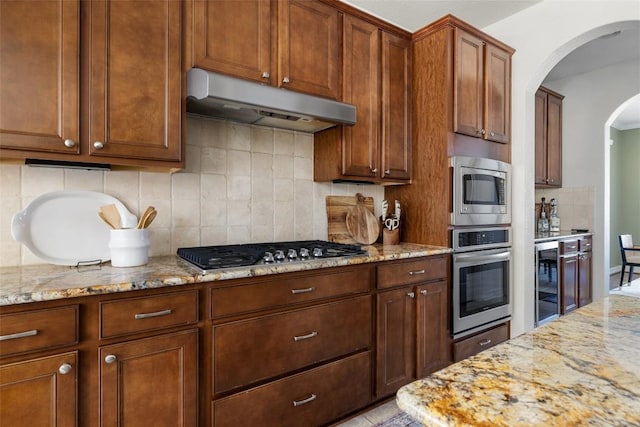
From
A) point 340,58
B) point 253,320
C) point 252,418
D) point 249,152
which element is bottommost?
point 252,418

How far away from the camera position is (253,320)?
1563 millimetres

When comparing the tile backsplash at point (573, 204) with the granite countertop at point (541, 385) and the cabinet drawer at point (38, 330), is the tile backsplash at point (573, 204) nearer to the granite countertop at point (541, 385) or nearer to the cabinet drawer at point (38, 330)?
the granite countertop at point (541, 385)

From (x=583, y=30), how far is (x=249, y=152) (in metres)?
2.47

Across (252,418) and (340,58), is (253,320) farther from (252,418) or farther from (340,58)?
(340,58)

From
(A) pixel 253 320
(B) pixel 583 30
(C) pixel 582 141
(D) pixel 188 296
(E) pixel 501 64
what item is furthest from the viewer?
(C) pixel 582 141

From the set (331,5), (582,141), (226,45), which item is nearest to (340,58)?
(331,5)

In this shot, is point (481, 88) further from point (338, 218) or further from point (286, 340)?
point (286, 340)

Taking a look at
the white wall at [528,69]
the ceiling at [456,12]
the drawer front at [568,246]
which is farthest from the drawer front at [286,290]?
the drawer front at [568,246]

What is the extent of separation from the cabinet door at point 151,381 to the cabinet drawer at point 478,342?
179 centimetres

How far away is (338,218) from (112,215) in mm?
1500

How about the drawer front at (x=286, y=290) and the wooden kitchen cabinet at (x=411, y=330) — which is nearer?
the drawer front at (x=286, y=290)

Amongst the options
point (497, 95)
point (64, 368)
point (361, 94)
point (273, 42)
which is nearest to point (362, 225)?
point (361, 94)

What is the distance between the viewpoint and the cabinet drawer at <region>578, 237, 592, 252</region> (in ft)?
12.1

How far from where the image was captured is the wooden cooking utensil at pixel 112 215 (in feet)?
5.25
